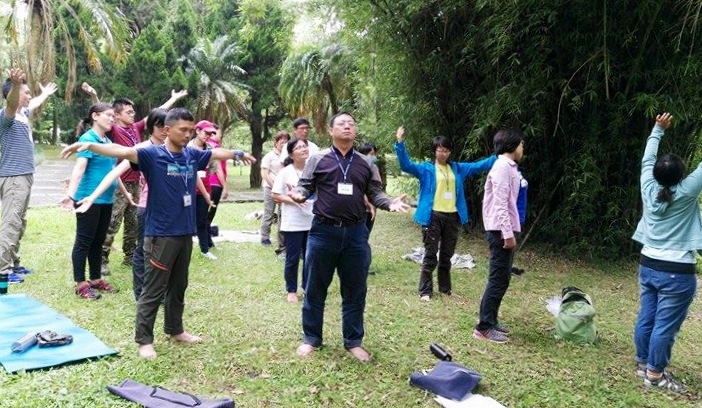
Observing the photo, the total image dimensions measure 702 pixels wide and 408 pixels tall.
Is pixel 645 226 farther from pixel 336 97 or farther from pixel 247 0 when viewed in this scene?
pixel 247 0

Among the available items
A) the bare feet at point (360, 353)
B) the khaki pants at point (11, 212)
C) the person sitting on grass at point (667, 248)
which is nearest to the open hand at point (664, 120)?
the person sitting on grass at point (667, 248)

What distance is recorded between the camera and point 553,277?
6023 millimetres

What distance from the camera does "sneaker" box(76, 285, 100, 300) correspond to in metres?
4.15

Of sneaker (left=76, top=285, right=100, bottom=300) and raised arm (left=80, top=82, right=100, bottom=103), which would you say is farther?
raised arm (left=80, top=82, right=100, bottom=103)

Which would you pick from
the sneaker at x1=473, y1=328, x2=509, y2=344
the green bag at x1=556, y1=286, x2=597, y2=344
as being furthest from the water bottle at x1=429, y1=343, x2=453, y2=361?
the green bag at x1=556, y1=286, x2=597, y2=344

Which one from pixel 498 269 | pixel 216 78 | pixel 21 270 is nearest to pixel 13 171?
pixel 21 270

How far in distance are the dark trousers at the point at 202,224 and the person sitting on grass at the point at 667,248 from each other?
14.7 feet

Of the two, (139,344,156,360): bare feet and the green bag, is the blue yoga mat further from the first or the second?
the green bag

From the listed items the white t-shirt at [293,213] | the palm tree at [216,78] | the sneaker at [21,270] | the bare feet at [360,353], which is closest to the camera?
the bare feet at [360,353]

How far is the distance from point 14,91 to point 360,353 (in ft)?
10.3

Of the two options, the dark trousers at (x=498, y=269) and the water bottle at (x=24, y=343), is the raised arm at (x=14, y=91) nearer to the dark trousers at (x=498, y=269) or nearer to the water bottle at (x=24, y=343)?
the water bottle at (x=24, y=343)

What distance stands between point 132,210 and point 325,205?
279 cm

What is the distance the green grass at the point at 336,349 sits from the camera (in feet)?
9.23

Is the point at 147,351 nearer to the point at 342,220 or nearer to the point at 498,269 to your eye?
the point at 342,220
